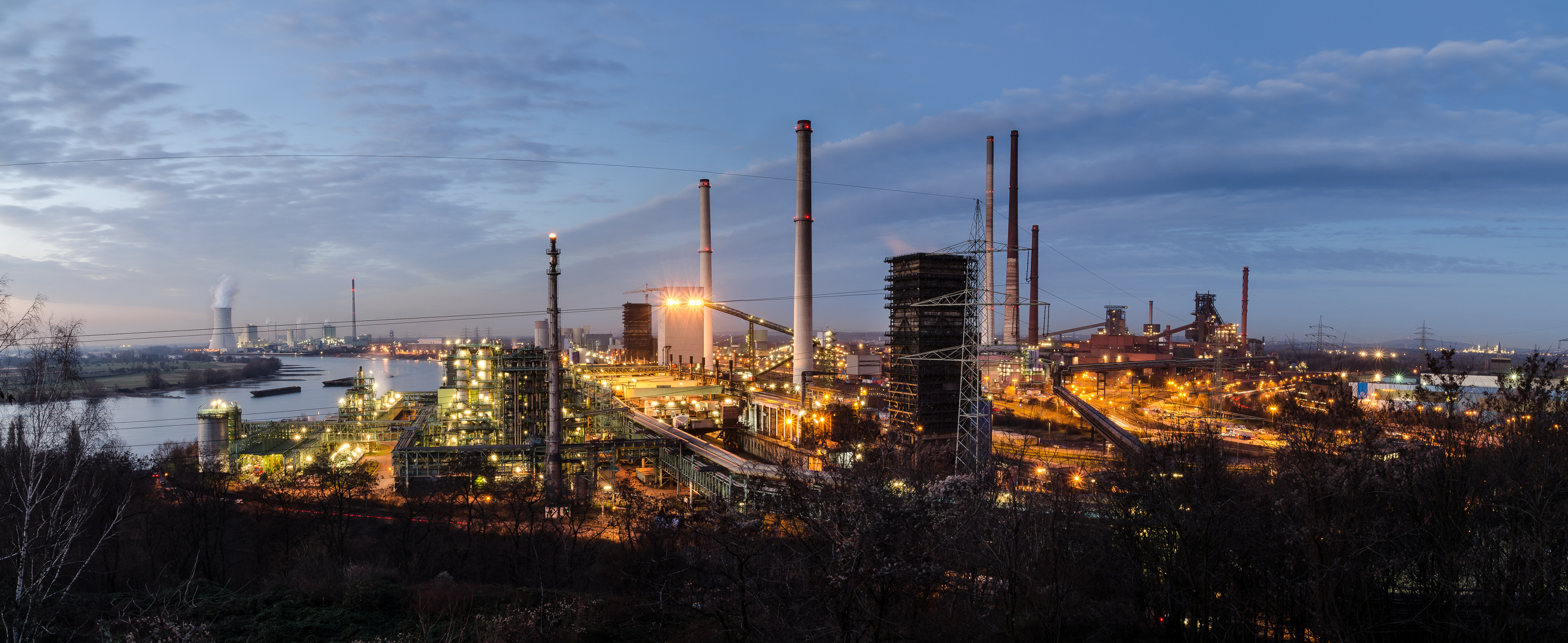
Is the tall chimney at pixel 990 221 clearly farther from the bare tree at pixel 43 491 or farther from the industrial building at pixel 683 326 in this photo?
the bare tree at pixel 43 491

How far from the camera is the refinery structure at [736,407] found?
23.9m

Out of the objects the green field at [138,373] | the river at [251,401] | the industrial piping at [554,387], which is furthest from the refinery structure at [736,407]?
the green field at [138,373]

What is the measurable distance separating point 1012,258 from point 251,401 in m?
61.0

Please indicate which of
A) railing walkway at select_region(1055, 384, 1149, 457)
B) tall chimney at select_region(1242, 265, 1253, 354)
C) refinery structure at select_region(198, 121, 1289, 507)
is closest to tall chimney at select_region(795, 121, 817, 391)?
refinery structure at select_region(198, 121, 1289, 507)

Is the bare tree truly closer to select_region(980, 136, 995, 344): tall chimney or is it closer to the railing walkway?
the railing walkway

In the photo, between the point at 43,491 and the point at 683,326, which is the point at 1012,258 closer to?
the point at 683,326

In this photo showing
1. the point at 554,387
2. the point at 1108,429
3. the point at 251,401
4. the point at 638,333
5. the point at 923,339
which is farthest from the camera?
the point at 638,333

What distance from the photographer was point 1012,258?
180 ft

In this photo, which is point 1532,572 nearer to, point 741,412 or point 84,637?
point 84,637

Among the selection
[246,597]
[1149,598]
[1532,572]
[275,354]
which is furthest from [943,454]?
[275,354]

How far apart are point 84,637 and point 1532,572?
55.1 ft

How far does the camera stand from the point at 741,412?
40688 millimetres

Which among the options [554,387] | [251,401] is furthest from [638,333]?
[554,387]

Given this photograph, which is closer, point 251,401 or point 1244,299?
point 251,401
